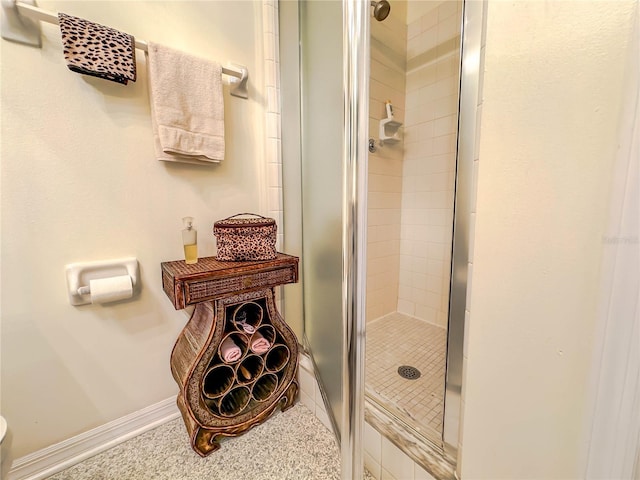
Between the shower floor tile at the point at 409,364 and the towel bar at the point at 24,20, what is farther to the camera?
the shower floor tile at the point at 409,364

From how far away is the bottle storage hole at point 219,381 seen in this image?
94cm

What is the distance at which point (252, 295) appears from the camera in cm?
95

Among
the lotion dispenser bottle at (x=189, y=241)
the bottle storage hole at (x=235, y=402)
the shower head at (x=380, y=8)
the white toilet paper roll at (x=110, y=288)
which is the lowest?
the bottle storage hole at (x=235, y=402)

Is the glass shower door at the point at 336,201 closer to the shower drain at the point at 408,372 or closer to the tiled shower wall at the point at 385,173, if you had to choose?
the shower drain at the point at 408,372

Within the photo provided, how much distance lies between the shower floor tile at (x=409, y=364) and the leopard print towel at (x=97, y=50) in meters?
1.34

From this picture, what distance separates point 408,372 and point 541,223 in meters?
1.01

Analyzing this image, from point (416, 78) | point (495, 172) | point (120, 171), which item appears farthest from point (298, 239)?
point (416, 78)

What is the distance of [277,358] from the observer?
1081mm

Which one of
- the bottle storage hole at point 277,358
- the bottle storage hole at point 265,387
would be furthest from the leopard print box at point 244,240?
the bottle storage hole at point 265,387

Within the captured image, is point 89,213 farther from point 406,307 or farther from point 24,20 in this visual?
point 406,307

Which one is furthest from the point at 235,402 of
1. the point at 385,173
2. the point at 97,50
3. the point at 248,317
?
the point at 385,173

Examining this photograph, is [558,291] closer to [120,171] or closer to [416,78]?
[120,171]

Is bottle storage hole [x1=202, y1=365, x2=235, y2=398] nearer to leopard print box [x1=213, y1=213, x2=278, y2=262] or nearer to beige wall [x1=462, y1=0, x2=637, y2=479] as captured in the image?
leopard print box [x1=213, y1=213, x2=278, y2=262]

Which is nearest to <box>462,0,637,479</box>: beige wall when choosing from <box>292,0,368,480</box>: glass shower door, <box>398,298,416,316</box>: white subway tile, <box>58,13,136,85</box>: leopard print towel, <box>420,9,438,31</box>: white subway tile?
<box>292,0,368,480</box>: glass shower door
